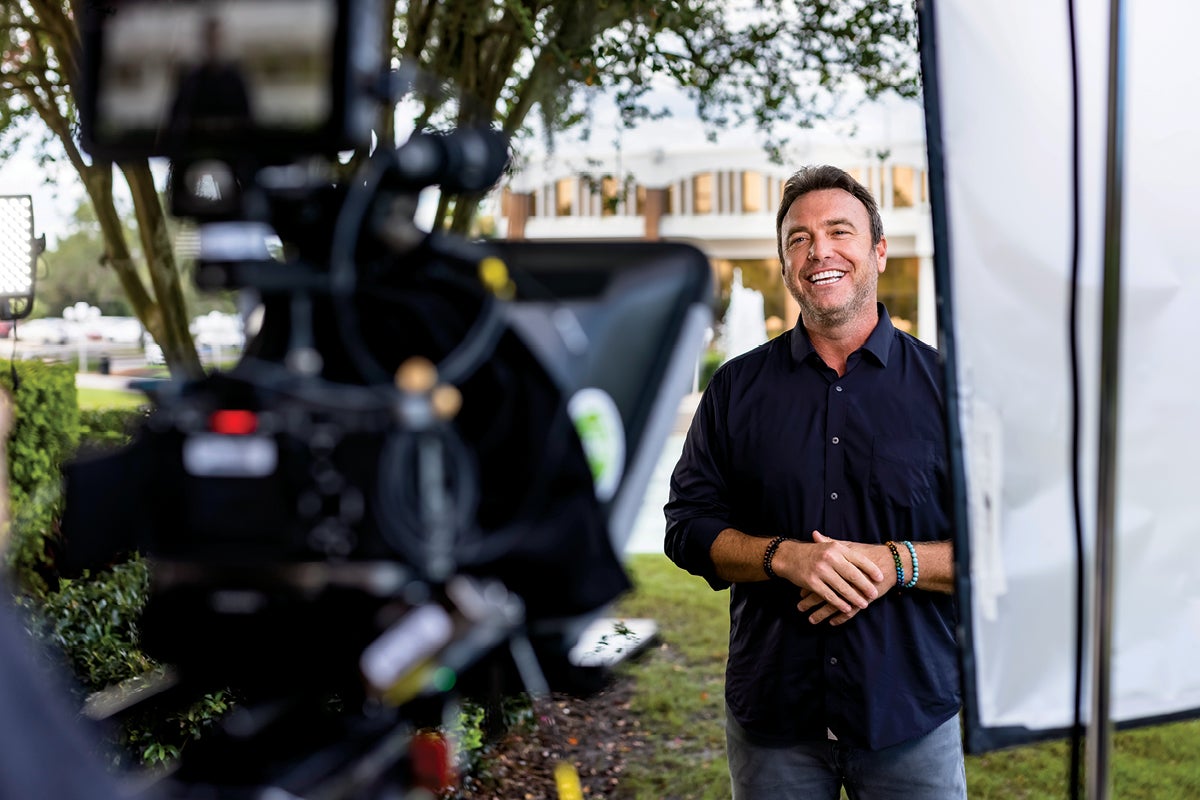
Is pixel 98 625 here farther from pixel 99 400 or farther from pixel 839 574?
pixel 99 400

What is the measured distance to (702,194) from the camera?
25.9 ft

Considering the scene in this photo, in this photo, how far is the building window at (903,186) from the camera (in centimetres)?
841

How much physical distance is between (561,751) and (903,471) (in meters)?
2.84

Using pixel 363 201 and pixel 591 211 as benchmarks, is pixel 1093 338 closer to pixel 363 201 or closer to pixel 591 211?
pixel 363 201

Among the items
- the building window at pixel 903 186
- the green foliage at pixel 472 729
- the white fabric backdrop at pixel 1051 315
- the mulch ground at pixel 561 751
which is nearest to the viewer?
the white fabric backdrop at pixel 1051 315

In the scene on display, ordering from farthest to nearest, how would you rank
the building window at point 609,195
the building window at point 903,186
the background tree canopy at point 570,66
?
the building window at point 903,186 → the building window at point 609,195 → the background tree canopy at point 570,66

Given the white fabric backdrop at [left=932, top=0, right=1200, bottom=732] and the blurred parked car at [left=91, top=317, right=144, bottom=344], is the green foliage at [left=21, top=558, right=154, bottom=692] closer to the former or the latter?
the blurred parked car at [left=91, top=317, right=144, bottom=344]

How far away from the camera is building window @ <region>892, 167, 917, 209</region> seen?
841 cm

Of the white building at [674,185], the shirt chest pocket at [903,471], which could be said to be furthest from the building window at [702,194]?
the shirt chest pocket at [903,471]

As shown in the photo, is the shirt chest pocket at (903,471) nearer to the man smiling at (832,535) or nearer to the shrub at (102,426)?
the man smiling at (832,535)

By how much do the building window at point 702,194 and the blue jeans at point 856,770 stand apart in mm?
5698

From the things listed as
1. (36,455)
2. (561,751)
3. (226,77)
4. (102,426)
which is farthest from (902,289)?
(226,77)

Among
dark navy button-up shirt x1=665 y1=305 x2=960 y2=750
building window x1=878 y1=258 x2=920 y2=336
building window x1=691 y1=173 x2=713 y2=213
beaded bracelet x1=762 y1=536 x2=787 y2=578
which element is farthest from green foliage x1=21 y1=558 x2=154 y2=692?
building window x1=878 y1=258 x2=920 y2=336

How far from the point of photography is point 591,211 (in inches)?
236
